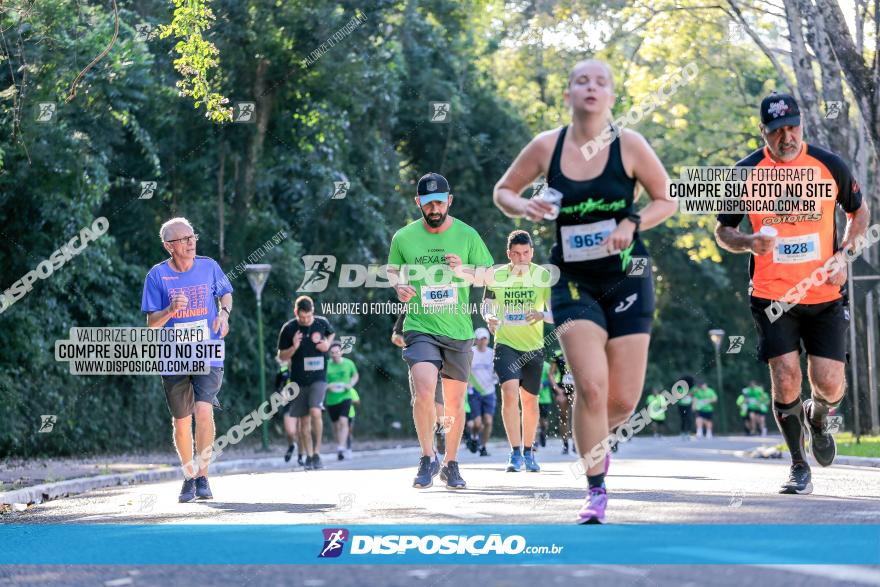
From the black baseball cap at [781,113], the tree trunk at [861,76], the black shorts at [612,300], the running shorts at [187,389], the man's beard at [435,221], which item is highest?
the tree trunk at [861,76]

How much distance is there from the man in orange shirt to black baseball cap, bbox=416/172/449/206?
2312 mm

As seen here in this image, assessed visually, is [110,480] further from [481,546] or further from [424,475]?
[481,546]

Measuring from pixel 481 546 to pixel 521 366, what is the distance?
7955 millimetres

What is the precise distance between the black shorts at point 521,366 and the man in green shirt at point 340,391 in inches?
362

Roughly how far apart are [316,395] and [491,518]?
11322 mm

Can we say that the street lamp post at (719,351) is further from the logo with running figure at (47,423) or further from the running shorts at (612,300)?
the running shorts at (612,300)

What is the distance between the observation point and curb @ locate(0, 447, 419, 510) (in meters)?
14.4

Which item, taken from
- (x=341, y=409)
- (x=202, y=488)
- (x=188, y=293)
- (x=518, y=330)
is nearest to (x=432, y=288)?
(x=188, y=293)

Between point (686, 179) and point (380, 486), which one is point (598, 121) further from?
point (686, 179)

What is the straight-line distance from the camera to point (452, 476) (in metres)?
11.8

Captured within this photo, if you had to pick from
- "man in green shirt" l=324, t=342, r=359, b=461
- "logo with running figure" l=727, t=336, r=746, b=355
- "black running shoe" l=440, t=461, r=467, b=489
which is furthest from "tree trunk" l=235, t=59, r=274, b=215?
"logo with running figure" l=727, t=336, r=746, b=355

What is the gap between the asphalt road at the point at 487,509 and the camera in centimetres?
585

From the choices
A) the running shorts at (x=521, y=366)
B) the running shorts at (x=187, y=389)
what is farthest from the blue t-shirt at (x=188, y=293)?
the running shorts at (x=521, y=366)

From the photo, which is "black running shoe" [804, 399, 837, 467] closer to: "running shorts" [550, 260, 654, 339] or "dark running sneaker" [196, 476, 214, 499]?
"running shorts" [550, 260, 654, 339]
